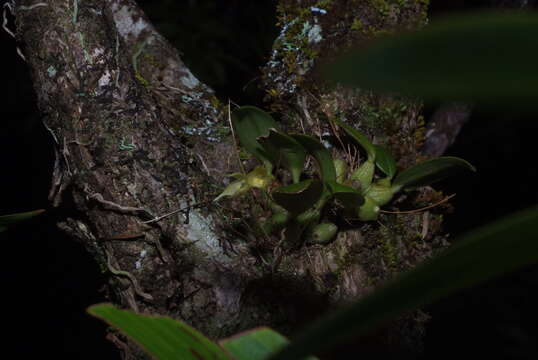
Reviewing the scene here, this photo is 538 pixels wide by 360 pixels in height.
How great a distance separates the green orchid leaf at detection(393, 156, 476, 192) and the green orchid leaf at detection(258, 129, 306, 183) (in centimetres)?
18

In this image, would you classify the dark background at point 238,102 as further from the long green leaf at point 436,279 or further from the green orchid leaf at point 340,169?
the long green leaf at point 436,279

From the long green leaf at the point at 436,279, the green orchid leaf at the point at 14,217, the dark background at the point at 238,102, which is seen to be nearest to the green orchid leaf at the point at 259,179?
the green orchid leaf at the point at 14,217

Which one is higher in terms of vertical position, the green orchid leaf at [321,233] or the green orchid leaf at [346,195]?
the green orchid leaf at [346,195]

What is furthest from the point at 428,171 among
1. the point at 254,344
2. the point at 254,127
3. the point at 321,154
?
the point at 254,344

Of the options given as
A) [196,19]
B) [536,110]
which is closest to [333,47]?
[536,110]

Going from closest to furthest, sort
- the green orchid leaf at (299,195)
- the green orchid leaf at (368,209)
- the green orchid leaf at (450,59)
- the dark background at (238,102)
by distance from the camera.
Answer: the green orchid leaf at (450,59) < the green orchid leaf at (299,195) < the green orchid leaf at (368,209) < the dark background at (238,102)

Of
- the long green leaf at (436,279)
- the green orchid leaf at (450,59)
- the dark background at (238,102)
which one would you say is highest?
the green orchid leaf at (450,59)

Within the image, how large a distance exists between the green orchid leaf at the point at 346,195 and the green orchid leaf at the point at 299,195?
2 cm

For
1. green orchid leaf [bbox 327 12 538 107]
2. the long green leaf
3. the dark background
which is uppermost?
green orchid leaf [bbox 327 12 538 107]

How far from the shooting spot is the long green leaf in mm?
225

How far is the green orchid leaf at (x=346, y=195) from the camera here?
76 centimetres

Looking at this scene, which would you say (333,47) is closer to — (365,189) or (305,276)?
(365,189)

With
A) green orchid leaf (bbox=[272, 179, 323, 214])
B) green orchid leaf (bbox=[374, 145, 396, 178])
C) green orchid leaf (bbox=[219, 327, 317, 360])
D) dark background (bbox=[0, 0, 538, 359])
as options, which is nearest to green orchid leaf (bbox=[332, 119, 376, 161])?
green orchid leaf (bbox=[374, 145, 396, 178])

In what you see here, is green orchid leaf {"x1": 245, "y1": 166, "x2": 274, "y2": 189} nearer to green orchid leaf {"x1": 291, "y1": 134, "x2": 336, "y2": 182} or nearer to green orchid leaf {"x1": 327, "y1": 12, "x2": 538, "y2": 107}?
green orchid leaf {"x1": 291, "y1": 134, "x2": 336, "y2": 182}
